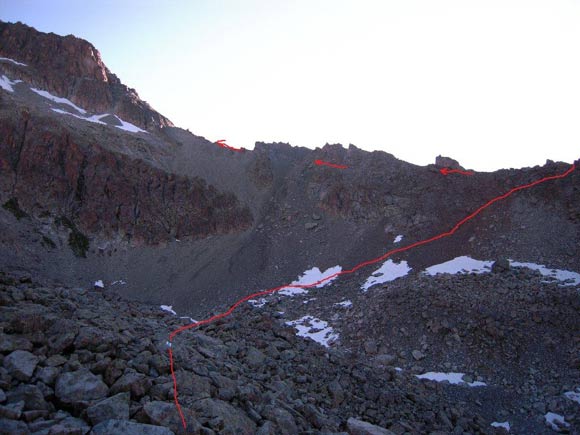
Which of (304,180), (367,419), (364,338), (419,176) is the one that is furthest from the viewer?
(304,180)

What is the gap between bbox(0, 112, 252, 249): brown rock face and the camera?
53.9 m

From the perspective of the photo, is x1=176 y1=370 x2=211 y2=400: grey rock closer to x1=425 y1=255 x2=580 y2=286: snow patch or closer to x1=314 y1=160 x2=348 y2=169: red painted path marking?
x1=425 y1=255 x2=580 y2=286: snow patch

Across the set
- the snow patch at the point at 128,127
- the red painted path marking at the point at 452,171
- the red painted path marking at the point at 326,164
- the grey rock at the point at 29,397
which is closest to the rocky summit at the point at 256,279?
the grey rock at the point at 29,397

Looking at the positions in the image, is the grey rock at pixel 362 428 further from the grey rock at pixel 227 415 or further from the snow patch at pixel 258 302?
the snow patch at pixel 258 302

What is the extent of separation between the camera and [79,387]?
864 centimetres

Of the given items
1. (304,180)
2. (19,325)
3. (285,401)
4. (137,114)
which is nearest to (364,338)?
(285,401)

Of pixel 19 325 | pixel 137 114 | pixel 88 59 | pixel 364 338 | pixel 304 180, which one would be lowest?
pixel 364 338

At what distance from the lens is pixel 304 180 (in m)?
63.2

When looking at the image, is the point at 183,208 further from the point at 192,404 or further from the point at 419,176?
the point at 192,404

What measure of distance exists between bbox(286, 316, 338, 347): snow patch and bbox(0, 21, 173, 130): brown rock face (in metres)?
56.5

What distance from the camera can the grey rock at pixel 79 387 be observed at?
27.6ft

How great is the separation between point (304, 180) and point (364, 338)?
126ft

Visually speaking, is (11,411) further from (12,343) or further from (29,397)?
(12,343)

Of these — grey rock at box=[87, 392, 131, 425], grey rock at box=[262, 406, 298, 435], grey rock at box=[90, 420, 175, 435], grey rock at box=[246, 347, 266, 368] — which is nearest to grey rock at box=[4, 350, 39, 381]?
grey rock at box=[87, 392, 131, 425]
